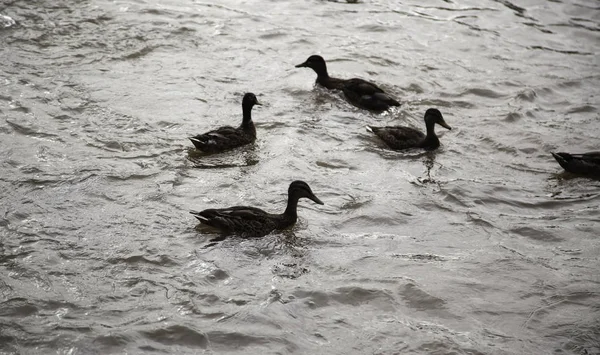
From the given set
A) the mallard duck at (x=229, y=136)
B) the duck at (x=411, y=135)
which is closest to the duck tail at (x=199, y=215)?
the mallard duck at (x=229, y=136)

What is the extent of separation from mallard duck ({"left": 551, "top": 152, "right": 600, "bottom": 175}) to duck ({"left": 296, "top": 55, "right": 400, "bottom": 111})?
2848 millimetres

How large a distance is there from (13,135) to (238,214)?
13.3 feet

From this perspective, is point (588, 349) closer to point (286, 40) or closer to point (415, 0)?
point (286, 40)

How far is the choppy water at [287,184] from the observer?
7.61m

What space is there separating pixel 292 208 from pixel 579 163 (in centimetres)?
439

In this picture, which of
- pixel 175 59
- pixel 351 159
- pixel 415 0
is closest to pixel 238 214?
pixel 351 159

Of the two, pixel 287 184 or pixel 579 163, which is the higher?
pixel 579 163

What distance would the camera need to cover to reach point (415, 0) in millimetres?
18266

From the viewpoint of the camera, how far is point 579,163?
10953mm

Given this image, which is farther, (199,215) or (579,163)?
(579,163)

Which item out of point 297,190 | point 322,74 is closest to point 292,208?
point 297,190

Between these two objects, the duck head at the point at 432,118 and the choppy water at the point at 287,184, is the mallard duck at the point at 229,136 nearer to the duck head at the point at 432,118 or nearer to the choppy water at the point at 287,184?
the choppy water at the point at 287,184

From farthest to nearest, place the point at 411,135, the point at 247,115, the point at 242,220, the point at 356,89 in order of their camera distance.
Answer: the point at 356,89
the point at 411,135
the point at 247,115
the point at 242,220

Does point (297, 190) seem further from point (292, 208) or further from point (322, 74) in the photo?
point (322, 74)
